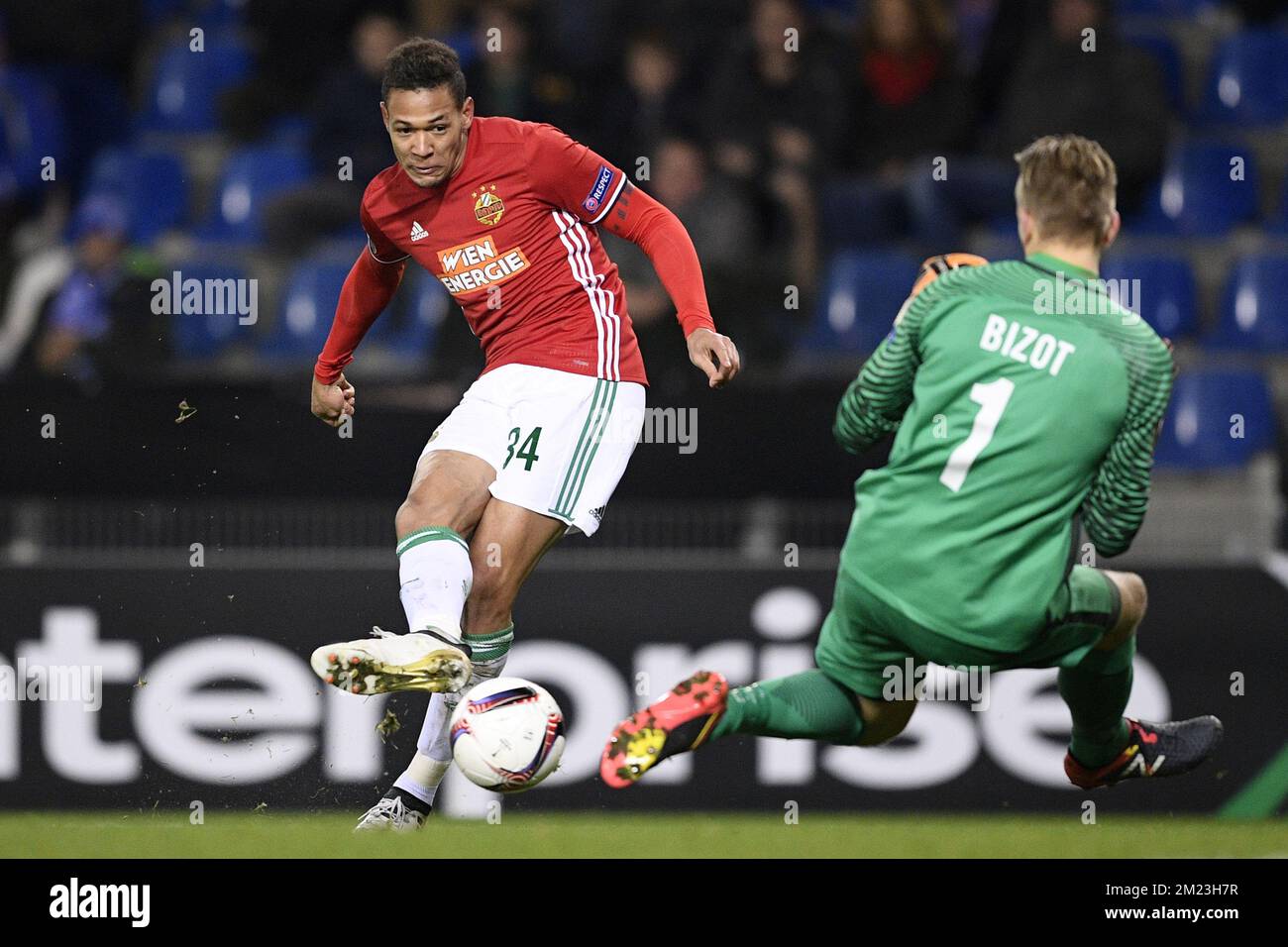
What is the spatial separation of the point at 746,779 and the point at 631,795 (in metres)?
0.49

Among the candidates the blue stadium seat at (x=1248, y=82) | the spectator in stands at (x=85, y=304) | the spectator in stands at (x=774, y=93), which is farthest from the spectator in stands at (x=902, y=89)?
the spectator in stands at (x=85, y=304)

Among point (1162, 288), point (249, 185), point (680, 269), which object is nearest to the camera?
point (680, 269)

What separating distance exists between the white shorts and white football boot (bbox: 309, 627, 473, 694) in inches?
27.9

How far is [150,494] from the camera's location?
744cm

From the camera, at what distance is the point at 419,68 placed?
5152 mm

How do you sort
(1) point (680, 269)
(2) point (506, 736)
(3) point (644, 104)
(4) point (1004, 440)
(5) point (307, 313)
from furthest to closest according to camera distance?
(3) point (644, 104) < (5) point (307, 313) < (1) point (680, 269) < (2) point (506, 736) < (4) point (1004, 440)

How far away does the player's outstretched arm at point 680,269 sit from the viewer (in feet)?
16.4

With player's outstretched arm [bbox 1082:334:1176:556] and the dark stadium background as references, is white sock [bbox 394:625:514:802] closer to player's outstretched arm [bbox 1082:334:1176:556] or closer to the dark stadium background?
the dark stadium background

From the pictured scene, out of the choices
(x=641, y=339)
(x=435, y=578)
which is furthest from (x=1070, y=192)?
(x=641, y=339)

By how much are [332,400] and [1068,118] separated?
4779 mm

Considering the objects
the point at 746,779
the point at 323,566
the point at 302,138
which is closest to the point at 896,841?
the point at 746,779

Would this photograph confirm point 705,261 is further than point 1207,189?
No

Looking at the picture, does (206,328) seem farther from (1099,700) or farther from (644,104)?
(1099,700)
